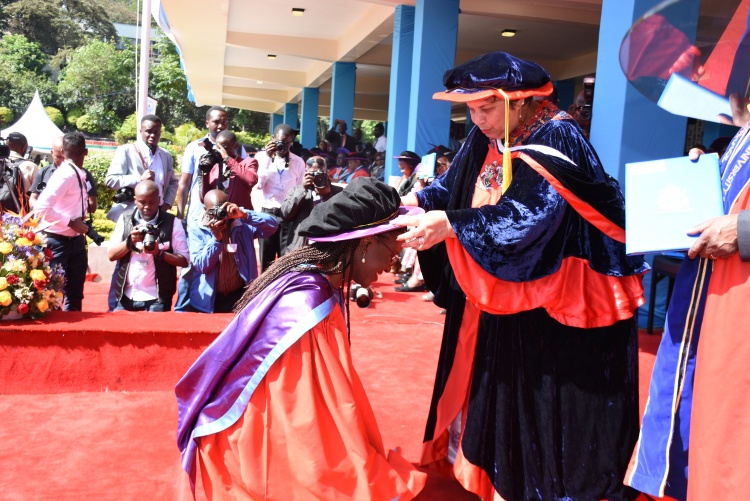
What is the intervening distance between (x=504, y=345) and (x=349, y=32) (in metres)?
14.6

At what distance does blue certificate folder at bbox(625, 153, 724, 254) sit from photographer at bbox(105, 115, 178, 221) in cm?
526

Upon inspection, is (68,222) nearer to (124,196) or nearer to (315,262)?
(124,196)

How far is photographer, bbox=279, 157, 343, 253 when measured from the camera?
7059mm

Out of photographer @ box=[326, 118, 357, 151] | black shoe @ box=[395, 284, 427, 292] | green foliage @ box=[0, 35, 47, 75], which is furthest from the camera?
green foliage @ box=[0, 35, 47, 75]

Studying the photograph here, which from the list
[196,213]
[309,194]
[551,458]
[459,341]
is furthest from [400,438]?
[309,194]

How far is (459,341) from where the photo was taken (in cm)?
327

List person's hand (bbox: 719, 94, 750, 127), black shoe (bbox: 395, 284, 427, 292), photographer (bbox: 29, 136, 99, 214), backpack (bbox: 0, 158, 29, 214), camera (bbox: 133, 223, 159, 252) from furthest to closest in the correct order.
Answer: black shoe (bbox: 395, 284, 427, 292), backpack (bbox: 0, 158, 29, 214), photographer (bbox: 29, 136, 99, 214), camera (bbox: 133, 223, 159, 252), person's hand (bbox: 719, 94, 750, 127)

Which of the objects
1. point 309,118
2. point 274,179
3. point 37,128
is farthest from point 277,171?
point 37,128

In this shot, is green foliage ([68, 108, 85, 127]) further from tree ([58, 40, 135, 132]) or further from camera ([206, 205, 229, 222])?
camera ([206, 205, 229, 222])

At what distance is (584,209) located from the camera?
272 cm

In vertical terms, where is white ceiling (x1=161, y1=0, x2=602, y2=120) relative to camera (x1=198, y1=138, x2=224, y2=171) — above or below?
above

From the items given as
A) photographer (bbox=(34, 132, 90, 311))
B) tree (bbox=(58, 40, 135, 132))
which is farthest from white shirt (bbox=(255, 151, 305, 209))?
tree (bbox=(58, 40, 135, 132))

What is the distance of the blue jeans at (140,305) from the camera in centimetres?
554

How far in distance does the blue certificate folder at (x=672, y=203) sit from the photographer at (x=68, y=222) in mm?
4709
